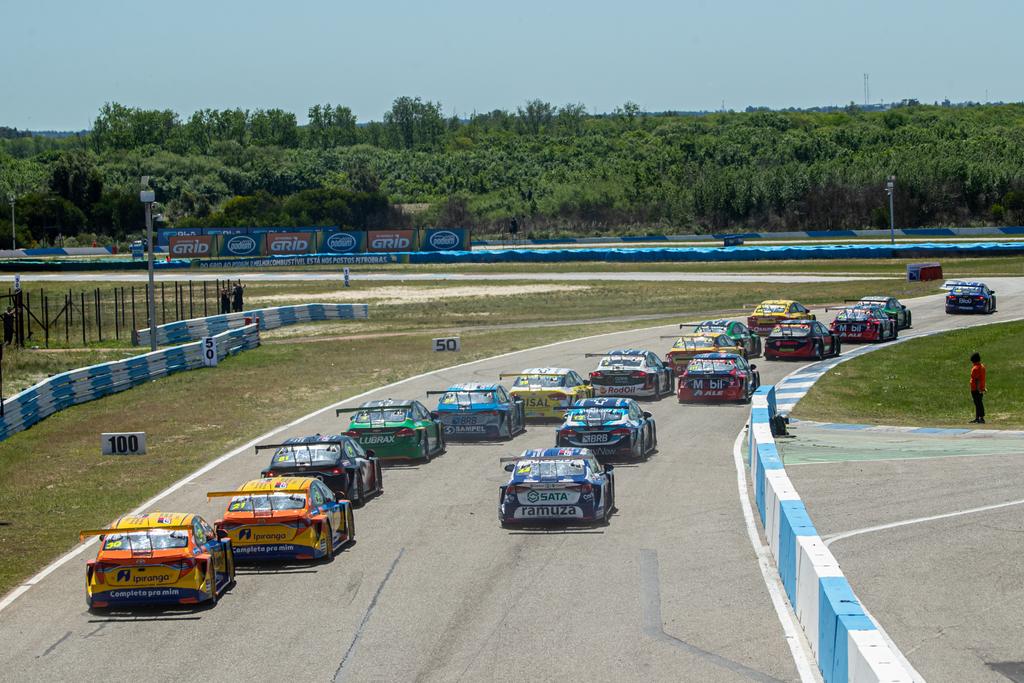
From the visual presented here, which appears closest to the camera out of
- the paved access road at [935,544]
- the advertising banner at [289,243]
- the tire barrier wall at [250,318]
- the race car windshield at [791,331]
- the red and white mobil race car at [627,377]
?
the paved access road at [935,544]

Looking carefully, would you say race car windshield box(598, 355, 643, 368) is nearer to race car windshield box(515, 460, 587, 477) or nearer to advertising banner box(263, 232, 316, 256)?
race car windshield box(515, 460, 587, 477)

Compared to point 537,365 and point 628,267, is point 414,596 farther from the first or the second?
point 628,267

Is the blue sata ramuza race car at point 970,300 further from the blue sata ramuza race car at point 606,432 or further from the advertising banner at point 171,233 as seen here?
the advertising banner at point 171,233

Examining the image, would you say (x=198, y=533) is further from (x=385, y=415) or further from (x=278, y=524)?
(x=385, y=415)

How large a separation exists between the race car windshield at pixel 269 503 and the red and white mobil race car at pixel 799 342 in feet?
92.9

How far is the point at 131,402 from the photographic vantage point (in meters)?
36.8

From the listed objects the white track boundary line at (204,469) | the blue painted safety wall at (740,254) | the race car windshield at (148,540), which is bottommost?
the white track boundary line at (204,469)

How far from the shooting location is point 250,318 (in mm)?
57281

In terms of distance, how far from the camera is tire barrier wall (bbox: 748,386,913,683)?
9672 millimetres

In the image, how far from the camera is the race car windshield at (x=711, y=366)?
34.2 m

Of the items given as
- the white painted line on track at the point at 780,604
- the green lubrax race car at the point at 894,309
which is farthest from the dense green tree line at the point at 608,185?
the white painted line on track at the point at 780,604

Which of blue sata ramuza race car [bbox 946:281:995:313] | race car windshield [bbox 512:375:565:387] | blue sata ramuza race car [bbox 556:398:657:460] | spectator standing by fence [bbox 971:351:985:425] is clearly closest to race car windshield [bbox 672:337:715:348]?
race car windshield [bbox 512:375:565:387]

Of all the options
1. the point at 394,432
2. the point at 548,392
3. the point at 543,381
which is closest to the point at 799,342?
the point at 543,381

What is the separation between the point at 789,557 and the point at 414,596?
14.8 feet
